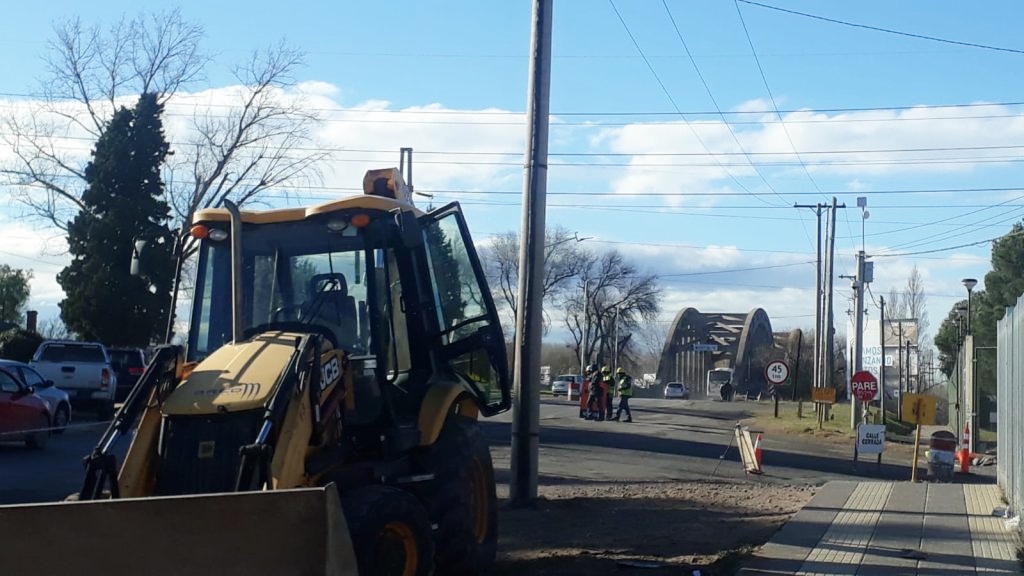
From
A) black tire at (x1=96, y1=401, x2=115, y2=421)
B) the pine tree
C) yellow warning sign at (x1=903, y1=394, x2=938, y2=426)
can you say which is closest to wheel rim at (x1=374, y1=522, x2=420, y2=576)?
yellow warning sign at (x1=903, y1=394, x2=938, y2=426)

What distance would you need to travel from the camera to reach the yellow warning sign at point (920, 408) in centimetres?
1595

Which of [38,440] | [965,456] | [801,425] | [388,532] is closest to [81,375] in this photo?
[38,440]

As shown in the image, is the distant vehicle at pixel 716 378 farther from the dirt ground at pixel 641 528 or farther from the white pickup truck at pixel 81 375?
the dirt ground at pixel 641 528

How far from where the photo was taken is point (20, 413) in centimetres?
2052

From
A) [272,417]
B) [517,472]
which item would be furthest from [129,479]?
[517,472]

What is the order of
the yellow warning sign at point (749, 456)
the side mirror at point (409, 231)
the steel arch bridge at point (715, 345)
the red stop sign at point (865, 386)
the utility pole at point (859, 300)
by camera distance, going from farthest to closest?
the steel arch bridge at point (715, 345) < the utility pole at point (859, 300) < the red stop sign at point (865, 386) < the yellow warning sign at point (749, 456) < the side mirror at point (409, 231)

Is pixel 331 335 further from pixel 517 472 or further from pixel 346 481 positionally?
pixel 517 472

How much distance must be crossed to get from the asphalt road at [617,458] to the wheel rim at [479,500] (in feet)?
23.7

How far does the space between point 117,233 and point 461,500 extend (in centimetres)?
3631

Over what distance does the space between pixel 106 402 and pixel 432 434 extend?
70.4 ft

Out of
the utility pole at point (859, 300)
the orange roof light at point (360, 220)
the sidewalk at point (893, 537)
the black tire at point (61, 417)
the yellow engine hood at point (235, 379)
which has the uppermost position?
the utility pole at point (859, 300)

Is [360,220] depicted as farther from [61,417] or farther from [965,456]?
[965,456]

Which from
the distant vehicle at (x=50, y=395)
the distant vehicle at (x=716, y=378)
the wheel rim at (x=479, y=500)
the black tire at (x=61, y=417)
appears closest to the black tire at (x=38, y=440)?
the distant vehicle at (x=50, y=395)

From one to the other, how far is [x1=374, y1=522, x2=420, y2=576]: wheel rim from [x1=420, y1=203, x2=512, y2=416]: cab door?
6.97ft
